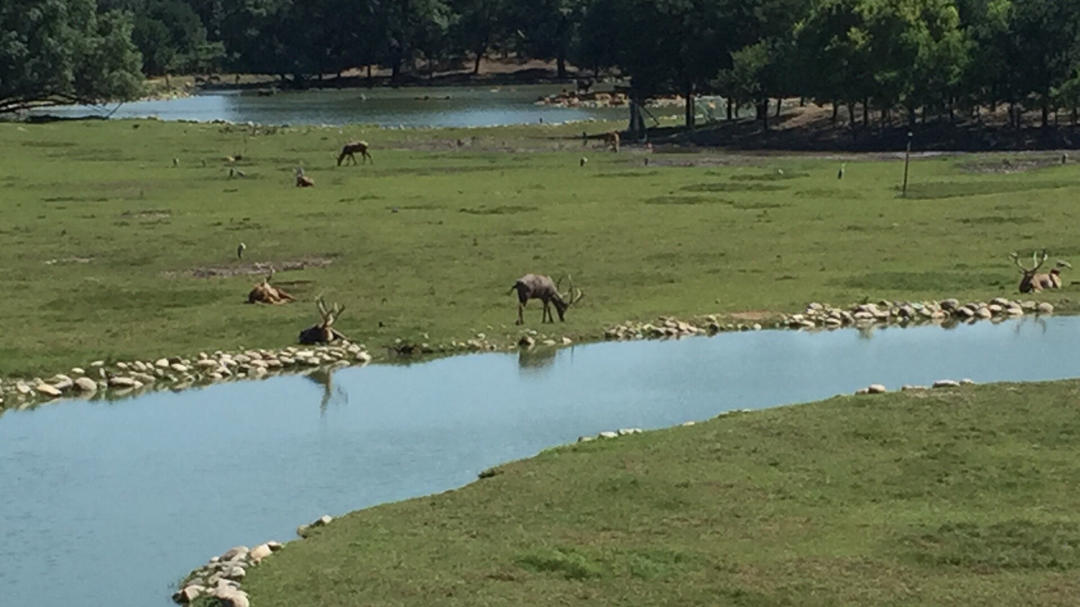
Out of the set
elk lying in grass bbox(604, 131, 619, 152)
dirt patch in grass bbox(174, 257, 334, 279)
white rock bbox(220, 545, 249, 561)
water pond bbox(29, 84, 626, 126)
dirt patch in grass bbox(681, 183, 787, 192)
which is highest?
white rock bbox(220, 545, 249, 561)

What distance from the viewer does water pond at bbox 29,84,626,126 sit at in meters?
112

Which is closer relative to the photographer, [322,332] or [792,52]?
[322,332]

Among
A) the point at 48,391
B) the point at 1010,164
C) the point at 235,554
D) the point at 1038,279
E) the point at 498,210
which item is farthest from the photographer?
the point at 1010,164

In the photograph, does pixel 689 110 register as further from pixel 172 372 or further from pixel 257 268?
pixel 172 372

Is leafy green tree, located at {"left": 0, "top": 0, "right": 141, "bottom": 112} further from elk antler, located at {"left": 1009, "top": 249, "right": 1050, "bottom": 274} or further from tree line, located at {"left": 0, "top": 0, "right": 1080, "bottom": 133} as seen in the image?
elk antler, located at {"left": 1009, "top": 249, "right": 1050, "bottom": 274}

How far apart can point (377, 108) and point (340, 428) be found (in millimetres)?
103960

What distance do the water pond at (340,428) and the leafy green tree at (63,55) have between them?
72870 millimetres

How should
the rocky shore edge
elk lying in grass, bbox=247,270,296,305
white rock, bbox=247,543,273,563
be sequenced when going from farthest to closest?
elk lying in grass, bbox=247,270,296,305
the rocky shore edge
white rock, bbox=247,543,273,563

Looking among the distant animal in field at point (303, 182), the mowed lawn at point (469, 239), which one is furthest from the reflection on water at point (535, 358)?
the distant animal in field at point (303, 182)

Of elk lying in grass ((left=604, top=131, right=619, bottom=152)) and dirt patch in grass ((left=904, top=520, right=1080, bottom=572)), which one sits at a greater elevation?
dirt patch in grass ((left=904, top=520, right=1080, bottom=572))

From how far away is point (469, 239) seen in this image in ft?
145

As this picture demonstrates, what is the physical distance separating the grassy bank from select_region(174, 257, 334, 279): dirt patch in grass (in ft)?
62.1

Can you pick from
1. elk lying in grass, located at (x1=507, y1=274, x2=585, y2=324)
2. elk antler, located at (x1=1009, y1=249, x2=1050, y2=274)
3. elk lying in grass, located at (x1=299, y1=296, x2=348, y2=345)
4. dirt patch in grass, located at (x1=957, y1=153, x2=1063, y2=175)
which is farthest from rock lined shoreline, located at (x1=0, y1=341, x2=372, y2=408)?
dirt patch in grass, located at (x1=957, y1=153, x2=1063, y2=175)

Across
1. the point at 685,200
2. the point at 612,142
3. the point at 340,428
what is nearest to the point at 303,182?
the point at 685,200
